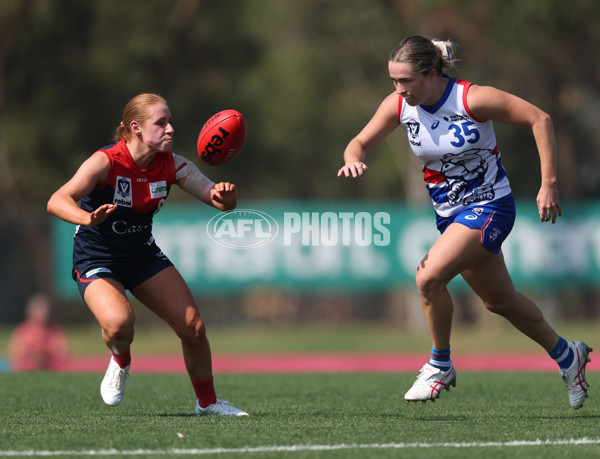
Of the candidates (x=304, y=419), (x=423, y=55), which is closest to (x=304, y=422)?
(x=304, y=419)

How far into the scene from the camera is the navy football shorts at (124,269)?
6488 millimetres

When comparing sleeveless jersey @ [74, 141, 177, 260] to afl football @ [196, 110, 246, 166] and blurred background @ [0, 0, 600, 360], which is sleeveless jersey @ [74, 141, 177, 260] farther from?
blurred background @ [0, 0, 600, 360]

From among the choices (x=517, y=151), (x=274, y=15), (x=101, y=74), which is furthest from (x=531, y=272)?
(x=274, y=15)

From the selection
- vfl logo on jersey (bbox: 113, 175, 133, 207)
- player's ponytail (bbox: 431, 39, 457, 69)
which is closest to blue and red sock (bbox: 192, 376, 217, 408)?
vfl logo on jersey (bbox: 113, 175, 133, 207)

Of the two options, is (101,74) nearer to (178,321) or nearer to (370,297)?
(370,297)

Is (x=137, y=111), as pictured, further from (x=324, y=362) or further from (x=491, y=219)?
(x=324, y=362)

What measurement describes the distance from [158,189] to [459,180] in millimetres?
1850

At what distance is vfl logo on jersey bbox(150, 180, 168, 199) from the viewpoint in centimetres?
648

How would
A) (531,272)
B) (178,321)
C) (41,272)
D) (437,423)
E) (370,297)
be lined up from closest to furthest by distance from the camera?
1. (437,423)
2. (178,321)
3. (531,272)
4. (41,272)
5. (370,297)

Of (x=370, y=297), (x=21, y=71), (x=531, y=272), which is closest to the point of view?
(x=531, y=272)

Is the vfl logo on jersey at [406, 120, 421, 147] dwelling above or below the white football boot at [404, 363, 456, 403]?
above

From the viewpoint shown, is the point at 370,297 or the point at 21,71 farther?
the point at 370,297

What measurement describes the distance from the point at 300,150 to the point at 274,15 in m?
6.26

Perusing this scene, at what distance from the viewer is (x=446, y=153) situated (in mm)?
6367
